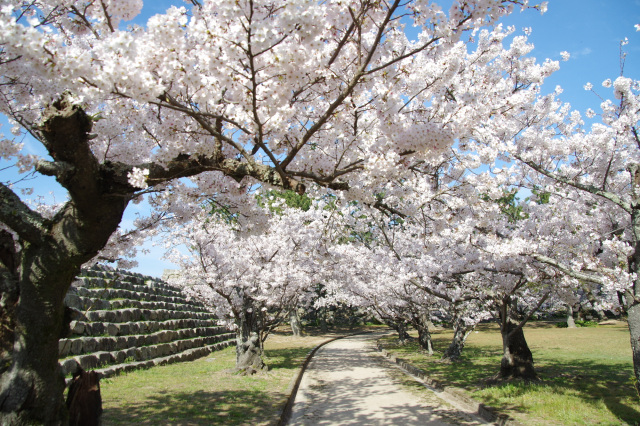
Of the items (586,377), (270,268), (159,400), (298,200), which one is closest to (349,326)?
(298,200)

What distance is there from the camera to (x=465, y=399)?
875cm

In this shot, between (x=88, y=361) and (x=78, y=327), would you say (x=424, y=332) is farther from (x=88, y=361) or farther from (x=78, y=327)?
Answer: (x=78, y=327)

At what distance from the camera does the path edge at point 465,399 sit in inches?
272

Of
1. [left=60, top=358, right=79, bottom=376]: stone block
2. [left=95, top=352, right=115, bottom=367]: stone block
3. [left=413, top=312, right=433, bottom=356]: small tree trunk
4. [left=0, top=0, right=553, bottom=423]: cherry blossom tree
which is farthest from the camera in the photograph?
[left=413, top=312, right=433, bottom=356]: small tree trunk

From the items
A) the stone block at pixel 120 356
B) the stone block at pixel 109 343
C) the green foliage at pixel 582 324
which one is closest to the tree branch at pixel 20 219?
the stone block at pixel 109 343

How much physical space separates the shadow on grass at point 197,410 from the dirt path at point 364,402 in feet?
2.57

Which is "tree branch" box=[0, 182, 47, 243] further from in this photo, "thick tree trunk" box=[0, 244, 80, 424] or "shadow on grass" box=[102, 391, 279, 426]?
"shadow on grass" box=[102, 391, 279, 426]

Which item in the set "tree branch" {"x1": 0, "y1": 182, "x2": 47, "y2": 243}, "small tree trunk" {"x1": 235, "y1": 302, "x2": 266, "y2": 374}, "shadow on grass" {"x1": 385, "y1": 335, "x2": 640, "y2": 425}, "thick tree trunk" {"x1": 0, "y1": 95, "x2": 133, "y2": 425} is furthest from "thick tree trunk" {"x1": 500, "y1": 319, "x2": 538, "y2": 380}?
"tree branch" {"x1": 0, "y1": 182, "x2": 47, "y2": 243}

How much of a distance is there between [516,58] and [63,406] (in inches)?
445

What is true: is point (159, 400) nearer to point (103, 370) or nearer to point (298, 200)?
point (103, 370)

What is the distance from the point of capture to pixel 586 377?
35.5 feet

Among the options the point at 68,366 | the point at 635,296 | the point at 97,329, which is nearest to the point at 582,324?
the point at 635,296

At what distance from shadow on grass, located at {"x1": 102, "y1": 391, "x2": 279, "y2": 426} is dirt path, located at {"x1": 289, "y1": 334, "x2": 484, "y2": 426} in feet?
2.57

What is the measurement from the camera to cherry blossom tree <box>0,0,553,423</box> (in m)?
3.59
